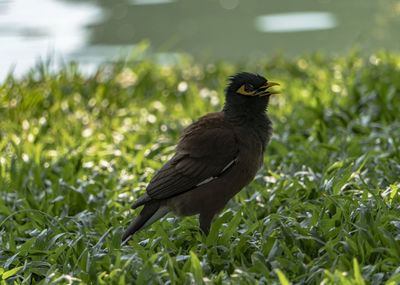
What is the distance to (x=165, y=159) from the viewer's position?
5.98m

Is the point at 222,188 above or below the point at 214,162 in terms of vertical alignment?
below

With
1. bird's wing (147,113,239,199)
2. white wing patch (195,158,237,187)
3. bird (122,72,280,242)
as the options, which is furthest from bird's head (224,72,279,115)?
white wing patch (195,158,237,187)

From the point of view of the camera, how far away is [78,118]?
760 centimetres

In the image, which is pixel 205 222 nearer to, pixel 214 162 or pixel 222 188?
pixel 222 188

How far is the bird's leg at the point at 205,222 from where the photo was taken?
420 cm

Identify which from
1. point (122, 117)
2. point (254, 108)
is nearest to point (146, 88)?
point (122, 117)

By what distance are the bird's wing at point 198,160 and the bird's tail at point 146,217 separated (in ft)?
0.31

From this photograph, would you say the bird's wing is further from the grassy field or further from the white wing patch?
the grassy field

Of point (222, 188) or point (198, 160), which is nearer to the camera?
point (222, 188)

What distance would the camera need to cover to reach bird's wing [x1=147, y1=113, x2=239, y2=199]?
4.19 m

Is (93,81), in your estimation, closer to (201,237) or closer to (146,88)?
(146,88)

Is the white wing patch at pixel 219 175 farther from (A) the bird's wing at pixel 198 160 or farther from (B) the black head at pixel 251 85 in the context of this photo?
(B) the black head at pixel 251 85

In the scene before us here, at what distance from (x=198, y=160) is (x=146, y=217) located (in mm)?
529

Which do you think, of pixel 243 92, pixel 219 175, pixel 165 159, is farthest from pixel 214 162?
pixel 165 159
